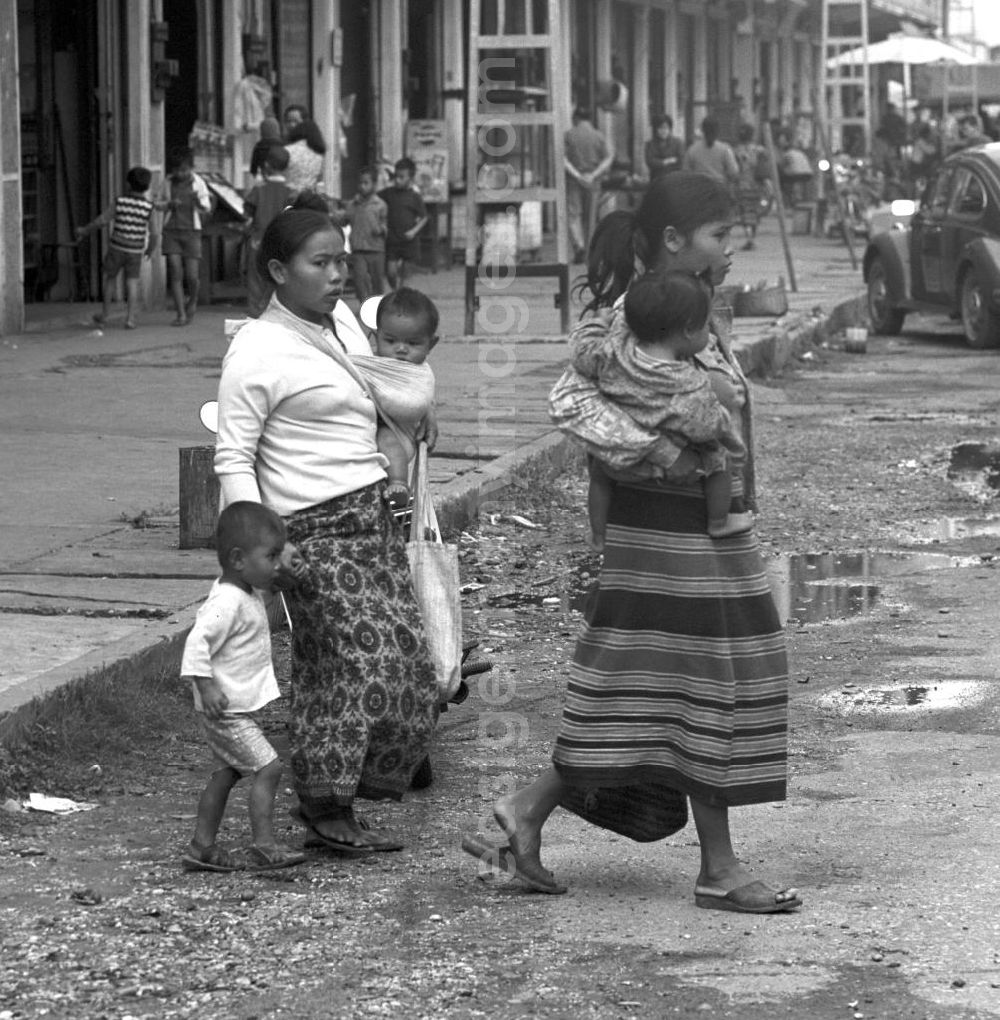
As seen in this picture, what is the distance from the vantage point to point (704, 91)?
4316cm

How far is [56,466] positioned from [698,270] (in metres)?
6.05

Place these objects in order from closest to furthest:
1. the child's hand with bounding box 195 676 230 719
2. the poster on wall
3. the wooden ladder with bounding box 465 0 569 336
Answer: the child's hand with bounding box 195 676 230 719
the wooden ladder with bounding box 465 0 569 336
the poster on wall

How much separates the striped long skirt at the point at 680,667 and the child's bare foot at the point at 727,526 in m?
0.02

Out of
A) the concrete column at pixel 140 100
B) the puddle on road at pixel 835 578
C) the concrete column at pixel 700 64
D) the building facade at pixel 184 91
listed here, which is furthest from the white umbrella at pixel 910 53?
the puddle on road at pixel 835 578

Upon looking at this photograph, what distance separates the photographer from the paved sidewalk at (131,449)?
688cm

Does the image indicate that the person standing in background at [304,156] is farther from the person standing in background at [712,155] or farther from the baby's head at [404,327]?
the baby's head at [404,327]

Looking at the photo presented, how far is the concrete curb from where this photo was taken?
601 centimetres

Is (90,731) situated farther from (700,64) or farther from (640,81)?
(700,64)

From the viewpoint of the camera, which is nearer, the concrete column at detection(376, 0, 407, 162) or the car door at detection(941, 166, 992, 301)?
the car door at detection(941, 166, 992, 301)

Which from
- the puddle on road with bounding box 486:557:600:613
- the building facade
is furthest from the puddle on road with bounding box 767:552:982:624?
the building facade

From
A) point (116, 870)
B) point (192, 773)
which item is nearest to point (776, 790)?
point (116, 870)

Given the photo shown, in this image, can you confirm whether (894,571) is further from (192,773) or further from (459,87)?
(459,87)

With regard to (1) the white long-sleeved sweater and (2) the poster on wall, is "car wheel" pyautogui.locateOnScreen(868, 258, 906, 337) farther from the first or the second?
(1) the white long-sleeved sweater

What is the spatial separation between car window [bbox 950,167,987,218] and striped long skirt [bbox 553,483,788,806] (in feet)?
49.2
